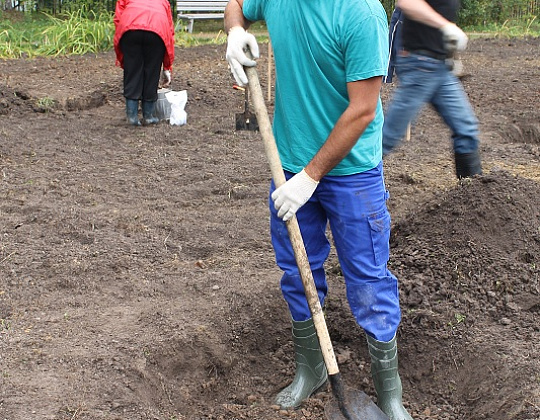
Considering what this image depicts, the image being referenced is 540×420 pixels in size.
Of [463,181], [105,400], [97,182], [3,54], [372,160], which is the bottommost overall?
[3,54]

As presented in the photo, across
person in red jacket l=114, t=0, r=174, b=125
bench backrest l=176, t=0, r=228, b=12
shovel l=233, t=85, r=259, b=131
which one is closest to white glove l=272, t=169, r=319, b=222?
shovel l=233, t=85, r=259, b=131

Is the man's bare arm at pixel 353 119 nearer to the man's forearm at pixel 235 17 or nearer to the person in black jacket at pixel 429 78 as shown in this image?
the man's forearm at pixel 235 17

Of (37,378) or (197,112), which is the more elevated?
(37,378)

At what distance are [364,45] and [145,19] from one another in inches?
213

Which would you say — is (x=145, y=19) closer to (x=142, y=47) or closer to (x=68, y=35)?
(x=142, y=47)

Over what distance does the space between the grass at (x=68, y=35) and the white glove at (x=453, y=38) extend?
8.19 meters

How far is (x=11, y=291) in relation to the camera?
404cm

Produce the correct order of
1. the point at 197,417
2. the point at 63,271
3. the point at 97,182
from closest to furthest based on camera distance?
the point at 197,417 < the point at 63,271 < the point at 97,182

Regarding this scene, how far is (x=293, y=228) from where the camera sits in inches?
115

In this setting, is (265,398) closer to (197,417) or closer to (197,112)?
(197,417)

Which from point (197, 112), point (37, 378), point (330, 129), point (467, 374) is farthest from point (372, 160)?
point (197, 112)

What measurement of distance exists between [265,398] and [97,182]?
10.3 feet

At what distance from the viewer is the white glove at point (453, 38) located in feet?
15.0

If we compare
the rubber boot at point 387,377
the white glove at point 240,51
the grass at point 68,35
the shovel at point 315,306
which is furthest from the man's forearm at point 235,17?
the grass at point 68,35
